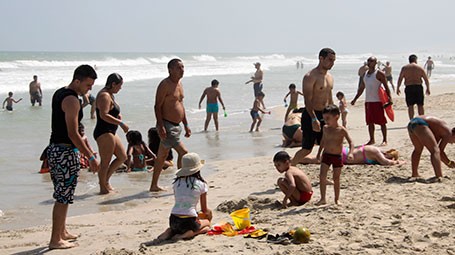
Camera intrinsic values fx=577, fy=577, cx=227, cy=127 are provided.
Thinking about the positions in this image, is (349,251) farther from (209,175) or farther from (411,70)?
(411,70)

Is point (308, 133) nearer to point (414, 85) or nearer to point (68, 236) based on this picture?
point (68, 236)

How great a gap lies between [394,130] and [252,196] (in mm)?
6683

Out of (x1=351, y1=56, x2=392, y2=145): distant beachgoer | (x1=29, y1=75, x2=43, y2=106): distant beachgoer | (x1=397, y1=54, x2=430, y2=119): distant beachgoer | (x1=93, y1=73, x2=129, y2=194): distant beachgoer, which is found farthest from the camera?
(x1=29, y1=75, x2=43, y2=106): distant beachgoer

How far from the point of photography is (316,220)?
18.3ft

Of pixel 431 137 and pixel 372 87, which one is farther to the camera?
pixel 372 87

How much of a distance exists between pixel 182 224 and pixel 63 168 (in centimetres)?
118

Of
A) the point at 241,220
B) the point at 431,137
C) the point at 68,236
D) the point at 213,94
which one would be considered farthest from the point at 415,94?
the point at 68,236

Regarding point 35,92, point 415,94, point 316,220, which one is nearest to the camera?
point 316,220

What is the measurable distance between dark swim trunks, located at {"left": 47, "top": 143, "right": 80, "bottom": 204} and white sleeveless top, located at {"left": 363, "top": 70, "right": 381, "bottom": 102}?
6553 mm

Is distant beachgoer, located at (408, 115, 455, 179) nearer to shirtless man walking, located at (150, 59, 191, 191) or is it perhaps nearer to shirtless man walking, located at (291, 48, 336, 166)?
shirtless man walking, located at (291, 48, 336, 166)

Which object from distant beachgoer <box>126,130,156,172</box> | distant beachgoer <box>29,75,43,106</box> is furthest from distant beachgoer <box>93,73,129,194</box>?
distant beachgoer <box>29,75,43,106</box>

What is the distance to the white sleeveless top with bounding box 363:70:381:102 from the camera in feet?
33.9

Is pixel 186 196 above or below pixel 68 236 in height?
A: above

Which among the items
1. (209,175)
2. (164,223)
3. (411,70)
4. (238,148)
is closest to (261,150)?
(238,148)
